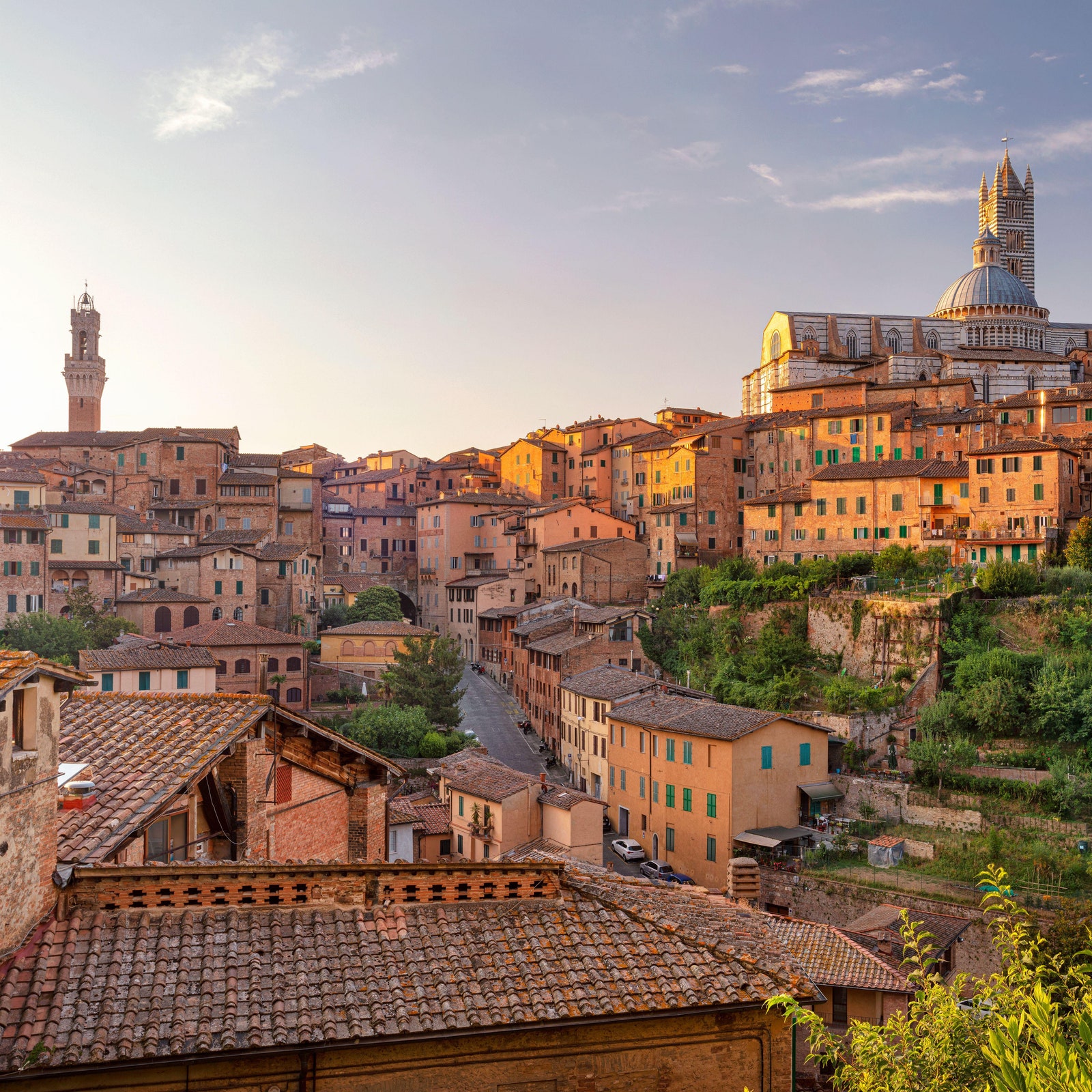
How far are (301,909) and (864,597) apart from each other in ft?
137

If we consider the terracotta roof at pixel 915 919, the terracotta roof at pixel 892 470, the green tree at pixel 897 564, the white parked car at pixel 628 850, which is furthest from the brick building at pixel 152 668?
the terracotta roof at pixel 892 470

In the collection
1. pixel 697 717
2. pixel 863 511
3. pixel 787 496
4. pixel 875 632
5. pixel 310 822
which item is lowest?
pixel 697 717

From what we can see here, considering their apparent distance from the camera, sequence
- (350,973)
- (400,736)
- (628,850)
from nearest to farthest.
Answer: (350,973) → (628,850) → (400,736)

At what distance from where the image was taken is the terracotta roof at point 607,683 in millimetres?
42656

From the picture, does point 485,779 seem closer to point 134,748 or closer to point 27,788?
point 134,748

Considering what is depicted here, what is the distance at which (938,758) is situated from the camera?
37250mm

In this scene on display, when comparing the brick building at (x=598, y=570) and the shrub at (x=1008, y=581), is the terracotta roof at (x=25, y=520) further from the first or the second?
the shrub at (x=1008, y=581)

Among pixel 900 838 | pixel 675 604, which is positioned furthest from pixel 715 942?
pixel 675 604

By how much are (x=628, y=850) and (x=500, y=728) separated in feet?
54.6

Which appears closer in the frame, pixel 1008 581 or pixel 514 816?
pixel 514 816

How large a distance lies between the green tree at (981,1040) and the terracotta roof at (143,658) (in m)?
36.0

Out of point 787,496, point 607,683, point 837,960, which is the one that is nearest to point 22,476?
point 607,683

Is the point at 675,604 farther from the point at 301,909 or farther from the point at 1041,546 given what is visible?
the point at 301,909

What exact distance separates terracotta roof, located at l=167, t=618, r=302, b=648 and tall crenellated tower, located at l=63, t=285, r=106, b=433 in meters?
52.5
